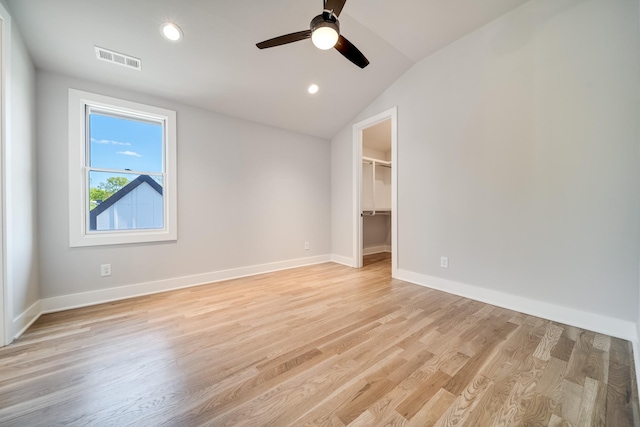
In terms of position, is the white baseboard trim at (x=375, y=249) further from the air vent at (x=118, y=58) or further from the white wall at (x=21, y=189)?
the white wall at (x=21, y=189)

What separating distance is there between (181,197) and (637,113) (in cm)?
449

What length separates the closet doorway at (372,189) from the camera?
413 cm

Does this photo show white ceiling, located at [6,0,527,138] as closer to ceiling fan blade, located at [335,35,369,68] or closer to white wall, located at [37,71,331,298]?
white wall, located at [37,71,331,298]

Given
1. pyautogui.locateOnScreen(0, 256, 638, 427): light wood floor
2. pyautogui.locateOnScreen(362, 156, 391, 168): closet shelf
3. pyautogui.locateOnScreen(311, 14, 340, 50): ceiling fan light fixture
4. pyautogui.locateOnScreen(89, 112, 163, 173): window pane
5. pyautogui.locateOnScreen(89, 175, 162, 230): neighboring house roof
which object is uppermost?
pyautogui.locateOnScreen(311, 14, 340, 50): ceiling fan light fixture

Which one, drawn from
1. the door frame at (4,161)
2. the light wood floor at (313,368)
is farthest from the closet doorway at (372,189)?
the door frame at (4,161)

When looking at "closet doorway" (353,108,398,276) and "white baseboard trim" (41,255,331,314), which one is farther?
"closet doorway" (353,108,398,276)

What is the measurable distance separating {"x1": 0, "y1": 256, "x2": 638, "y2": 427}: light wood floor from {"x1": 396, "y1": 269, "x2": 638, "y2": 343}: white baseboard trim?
10 centimetres

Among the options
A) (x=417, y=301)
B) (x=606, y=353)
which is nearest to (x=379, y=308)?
(x=417, y=301)

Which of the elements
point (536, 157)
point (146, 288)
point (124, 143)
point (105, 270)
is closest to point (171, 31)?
point (124, 143)

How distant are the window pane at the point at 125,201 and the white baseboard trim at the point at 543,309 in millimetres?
3632

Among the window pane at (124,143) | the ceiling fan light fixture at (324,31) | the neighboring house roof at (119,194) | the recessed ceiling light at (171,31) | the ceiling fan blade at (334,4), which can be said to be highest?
the recessed ceiling light at (171,31)

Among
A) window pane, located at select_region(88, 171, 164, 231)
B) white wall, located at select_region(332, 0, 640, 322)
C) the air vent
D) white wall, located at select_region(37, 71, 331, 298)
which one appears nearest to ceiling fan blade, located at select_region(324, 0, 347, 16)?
white wall, located at select_region(332, 0, 640, 322)

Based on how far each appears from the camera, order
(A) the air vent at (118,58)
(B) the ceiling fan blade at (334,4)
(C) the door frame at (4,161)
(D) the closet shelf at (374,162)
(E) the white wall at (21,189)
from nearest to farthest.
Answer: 1. (B) the ceiling fan blade at (334,4)
2. (C) the door frame at (4,161)
3. (E) the white wall at (21,189)
4. (A) the air vent at (118,58)
5. (D) the closet shelf at (374,162)

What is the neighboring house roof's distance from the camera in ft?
8.73
